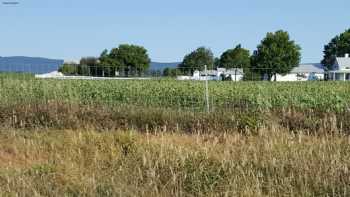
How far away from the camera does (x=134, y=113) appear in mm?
11008

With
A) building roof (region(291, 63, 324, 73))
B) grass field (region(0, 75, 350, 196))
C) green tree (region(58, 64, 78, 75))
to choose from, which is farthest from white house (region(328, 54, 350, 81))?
grass field (region(0, 75, 350, 196))

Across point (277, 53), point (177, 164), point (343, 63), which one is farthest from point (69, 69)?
point (177, 164)

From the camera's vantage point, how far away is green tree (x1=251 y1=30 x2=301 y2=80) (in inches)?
3270

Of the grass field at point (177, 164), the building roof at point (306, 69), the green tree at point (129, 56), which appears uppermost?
the green tree at point (129, 56)

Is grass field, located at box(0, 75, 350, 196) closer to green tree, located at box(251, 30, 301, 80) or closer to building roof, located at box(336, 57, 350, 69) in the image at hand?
green tree, located at box(251, 30, 301, 80)

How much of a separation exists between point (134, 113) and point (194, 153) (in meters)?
5.29

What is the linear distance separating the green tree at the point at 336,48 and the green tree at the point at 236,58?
23374mm

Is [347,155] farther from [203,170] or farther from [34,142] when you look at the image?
[34,142]

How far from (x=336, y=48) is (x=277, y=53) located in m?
38.7

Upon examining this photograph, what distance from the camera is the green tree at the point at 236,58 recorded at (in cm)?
9869

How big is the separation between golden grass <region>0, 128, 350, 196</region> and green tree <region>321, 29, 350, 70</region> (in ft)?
367

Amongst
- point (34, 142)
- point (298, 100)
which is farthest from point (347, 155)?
point (298, 100)

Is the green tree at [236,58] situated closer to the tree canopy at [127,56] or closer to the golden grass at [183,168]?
the tree canopy at [127,56]

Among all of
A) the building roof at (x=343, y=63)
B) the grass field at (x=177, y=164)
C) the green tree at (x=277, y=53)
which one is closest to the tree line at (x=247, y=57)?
the green tree at (x=277, y=53)
